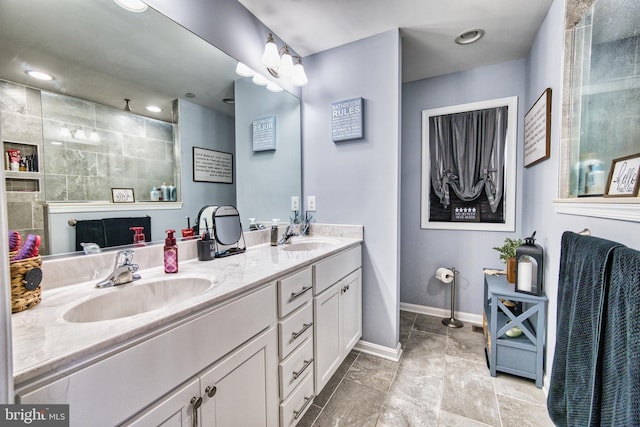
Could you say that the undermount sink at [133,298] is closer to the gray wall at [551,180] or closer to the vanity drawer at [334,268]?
the vanity drawer at [334,268]

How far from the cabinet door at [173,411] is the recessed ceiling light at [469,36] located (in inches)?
101

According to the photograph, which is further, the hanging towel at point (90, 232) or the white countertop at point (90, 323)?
the hanging towel at point (90, 232)

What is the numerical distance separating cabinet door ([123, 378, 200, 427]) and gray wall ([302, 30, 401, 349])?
1.47 m

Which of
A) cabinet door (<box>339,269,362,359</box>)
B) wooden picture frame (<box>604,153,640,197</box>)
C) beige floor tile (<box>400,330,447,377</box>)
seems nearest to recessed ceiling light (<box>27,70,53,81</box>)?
cabinet door (<box>339,269,362,359</box>)

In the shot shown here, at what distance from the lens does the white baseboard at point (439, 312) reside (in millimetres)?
2473

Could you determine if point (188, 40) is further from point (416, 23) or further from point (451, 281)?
point (451, 281)

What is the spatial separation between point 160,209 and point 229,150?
1.82ft

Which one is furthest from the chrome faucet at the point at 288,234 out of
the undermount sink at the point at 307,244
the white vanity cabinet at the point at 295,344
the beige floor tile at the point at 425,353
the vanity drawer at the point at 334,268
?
the beige floor tile at the point at 425,353

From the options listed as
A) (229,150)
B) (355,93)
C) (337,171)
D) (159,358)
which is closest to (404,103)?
(355,93)

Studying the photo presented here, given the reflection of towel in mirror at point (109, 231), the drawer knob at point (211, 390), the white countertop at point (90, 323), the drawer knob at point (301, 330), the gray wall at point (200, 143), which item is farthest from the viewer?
the gray wall at point (200, 143)

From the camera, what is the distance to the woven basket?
0.71m

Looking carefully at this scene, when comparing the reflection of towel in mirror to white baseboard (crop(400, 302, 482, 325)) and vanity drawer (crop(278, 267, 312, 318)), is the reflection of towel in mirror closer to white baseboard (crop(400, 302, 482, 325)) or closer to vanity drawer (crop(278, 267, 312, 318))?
vanity drawer (crop(278, 267, 312, 318))

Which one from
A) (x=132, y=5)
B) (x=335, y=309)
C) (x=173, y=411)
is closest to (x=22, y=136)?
(x=132, y=5)

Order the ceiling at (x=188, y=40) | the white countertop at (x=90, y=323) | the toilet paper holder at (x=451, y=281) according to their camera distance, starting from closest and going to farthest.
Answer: the white countertop at (x=90, y=323)
the ceiling at (x=188, y=40)
the toilet paper holder at (x=451, y=281)
